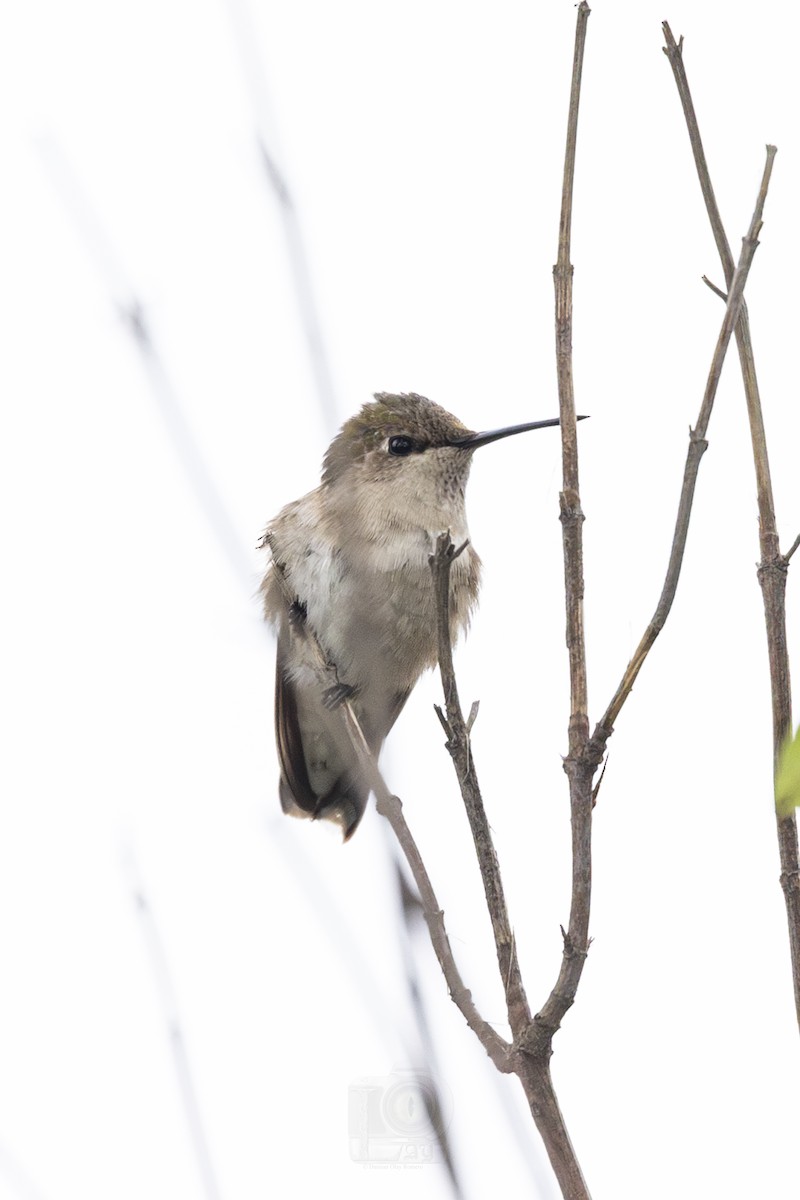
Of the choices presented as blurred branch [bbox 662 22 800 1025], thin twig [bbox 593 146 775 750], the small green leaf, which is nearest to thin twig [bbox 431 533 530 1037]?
thin twig [bbox 593 146 775 750]

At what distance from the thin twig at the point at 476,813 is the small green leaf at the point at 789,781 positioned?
866mm

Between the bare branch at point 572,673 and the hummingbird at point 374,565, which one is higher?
the hummingbird at point 374,565

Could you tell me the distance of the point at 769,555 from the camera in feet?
8.37

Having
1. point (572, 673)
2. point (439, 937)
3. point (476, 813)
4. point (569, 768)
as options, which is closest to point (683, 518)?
point (572, 673)

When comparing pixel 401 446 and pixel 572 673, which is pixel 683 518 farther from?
pixel 401 446

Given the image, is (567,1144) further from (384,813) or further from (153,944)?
(153,944)

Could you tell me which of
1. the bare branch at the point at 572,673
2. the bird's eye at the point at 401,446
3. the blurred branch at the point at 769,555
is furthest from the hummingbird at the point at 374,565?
the bare branch at the point at 572,673

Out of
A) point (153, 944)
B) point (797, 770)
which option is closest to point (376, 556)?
point (153, 944)

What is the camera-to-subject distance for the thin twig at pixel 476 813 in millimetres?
2279

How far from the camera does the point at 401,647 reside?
6.34m

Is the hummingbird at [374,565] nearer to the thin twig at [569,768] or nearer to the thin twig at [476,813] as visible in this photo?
the thin twig at [476,813]

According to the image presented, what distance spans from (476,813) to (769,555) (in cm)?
76

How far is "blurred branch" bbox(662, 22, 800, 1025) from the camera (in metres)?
2.33

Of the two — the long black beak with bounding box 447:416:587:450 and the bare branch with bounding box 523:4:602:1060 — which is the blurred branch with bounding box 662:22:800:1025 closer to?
the bare branch with bounding box 523:4:602:1060
